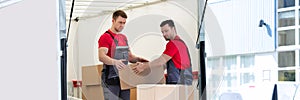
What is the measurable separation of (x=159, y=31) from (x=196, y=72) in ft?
1.21

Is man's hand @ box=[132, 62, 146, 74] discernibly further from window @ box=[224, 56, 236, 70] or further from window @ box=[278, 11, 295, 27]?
window @ box=[278, 11, 295, 27]

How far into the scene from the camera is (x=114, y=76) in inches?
93.0

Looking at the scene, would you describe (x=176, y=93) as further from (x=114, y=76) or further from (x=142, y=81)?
(x=114, y=76)

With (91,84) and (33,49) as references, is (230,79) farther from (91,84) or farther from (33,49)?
(33,49)

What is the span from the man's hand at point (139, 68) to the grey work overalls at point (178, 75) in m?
0.17

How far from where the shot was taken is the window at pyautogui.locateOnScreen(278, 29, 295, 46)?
445 cm

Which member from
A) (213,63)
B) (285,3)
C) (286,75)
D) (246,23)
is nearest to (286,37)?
(285,3)

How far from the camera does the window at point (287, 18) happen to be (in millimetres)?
4520

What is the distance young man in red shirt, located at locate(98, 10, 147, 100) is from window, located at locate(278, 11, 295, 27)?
2658mm

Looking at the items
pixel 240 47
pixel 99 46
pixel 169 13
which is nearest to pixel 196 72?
pixel 169 13

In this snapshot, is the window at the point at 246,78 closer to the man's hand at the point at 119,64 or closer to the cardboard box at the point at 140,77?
the cardboard box at the point at 140,77

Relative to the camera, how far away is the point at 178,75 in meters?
2.43

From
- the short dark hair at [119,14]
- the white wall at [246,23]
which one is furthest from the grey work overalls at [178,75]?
the white wall at [246,23]

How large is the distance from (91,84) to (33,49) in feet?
2.51
